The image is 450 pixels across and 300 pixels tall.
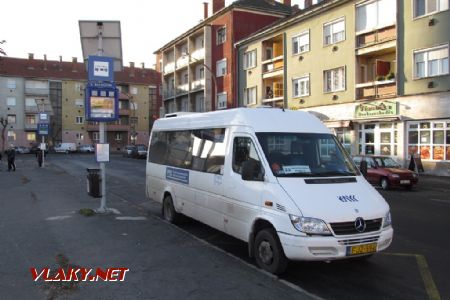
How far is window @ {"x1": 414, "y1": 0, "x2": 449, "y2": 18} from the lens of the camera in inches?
914

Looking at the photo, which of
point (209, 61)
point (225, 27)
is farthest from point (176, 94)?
point (225, 27)

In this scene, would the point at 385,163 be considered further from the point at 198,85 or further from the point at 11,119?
the point at 11,119

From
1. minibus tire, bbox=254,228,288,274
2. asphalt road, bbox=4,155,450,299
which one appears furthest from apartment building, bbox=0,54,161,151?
minibus tire, bbox=254,228,288,274

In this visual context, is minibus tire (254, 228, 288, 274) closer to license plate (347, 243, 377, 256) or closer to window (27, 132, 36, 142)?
license plate (347, 243, 377, 256)

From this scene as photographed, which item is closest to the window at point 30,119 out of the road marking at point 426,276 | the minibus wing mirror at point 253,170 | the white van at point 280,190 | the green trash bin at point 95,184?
the green trash bin at point 95,184

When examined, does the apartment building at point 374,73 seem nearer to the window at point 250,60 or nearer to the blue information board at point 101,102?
the window at point 250,60

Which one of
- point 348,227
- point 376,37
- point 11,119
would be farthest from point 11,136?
point 348,227

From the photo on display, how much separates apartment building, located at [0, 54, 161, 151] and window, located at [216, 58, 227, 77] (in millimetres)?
37064

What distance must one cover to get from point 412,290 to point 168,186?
576 cm

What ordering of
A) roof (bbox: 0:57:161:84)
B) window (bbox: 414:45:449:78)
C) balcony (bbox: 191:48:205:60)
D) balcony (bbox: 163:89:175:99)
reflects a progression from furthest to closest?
1. roof (bbox: 0:57:161:84)
2. balcony (bbox: 163:89:175:99)
3. balcony (bbox: 191:48:205:60)
4. window (bbox: 414:45:449:78)

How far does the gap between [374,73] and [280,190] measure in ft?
78.1

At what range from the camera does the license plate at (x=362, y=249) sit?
588cm

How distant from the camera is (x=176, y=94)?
55625 mm

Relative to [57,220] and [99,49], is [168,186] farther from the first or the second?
[99,49]
